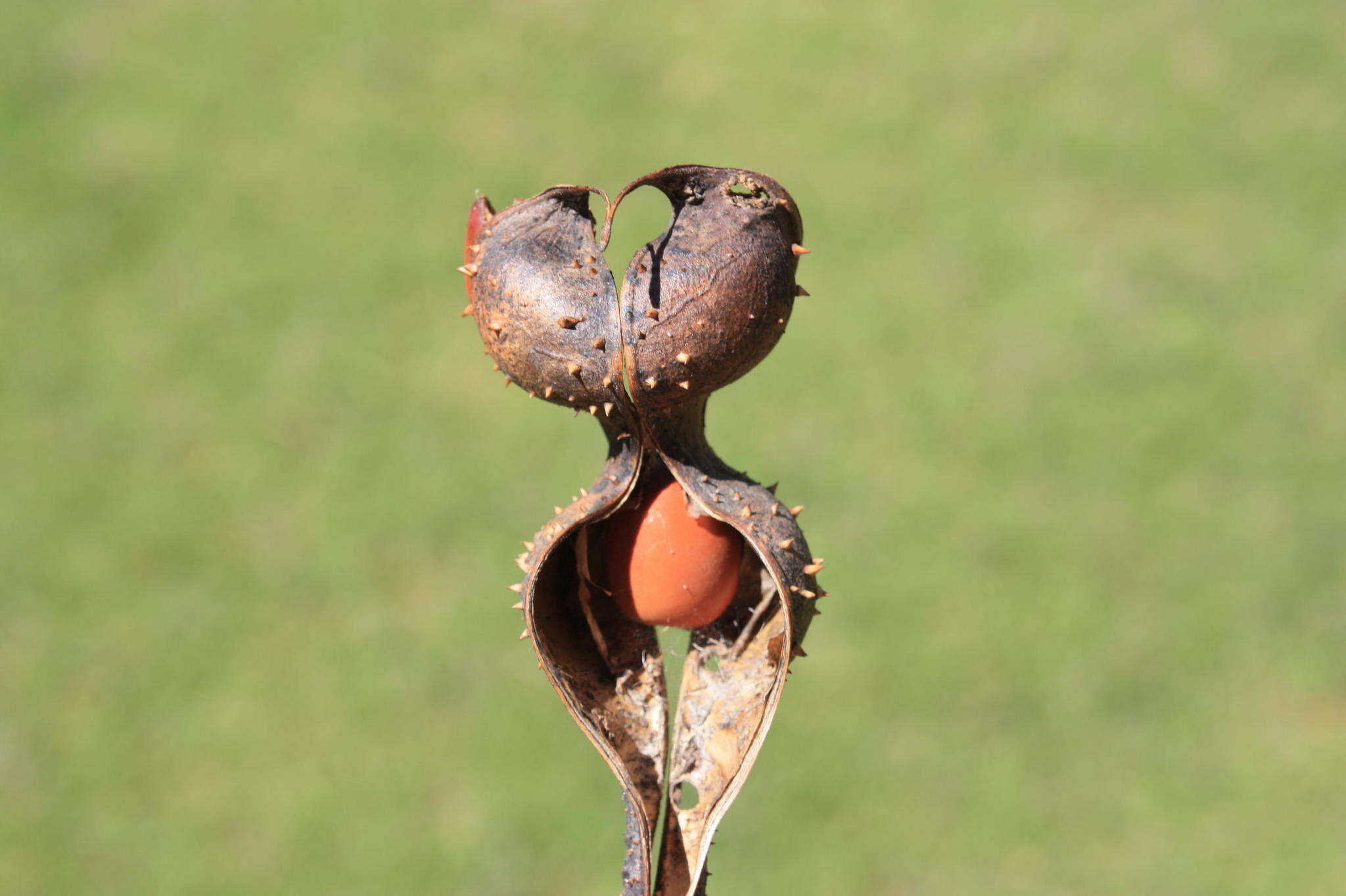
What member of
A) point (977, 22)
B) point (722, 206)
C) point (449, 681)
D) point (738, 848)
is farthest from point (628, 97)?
point (722, 206)

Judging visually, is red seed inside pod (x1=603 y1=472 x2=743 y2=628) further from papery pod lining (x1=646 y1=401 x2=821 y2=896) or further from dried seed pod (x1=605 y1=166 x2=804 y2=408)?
dried seed pod (x1=605 y1=166 x2=804 y2=408)

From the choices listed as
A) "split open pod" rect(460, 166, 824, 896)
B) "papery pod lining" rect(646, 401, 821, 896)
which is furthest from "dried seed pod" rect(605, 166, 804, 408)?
"papery pod lining" rect(646, 401, 821, 896)

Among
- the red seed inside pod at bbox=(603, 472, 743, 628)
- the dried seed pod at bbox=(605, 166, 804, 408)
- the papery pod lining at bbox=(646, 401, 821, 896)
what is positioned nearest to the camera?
the dried seed pod at bbox=(605, 166, 804, 408)

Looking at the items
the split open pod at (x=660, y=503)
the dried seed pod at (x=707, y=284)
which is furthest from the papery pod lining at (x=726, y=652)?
the dried seed pod at (x=707, y=284)

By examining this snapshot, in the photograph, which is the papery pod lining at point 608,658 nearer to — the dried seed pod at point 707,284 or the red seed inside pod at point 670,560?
the red seed inside pod at point 670,560

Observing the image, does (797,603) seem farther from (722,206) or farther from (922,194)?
(922,194)

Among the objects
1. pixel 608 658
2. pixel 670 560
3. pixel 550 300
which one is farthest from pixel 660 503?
pixel 550 300

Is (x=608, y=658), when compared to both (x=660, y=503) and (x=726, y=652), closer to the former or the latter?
(x=726, y=652)
